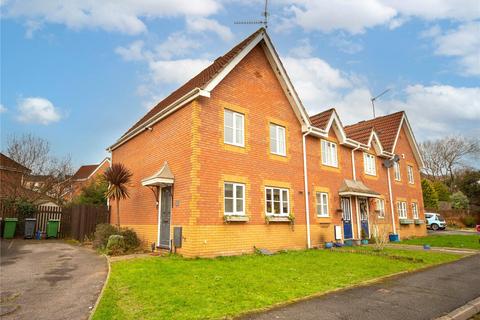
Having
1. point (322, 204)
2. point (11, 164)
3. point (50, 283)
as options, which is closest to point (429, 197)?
point (322, 204)

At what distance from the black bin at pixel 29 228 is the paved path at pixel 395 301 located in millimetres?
17525

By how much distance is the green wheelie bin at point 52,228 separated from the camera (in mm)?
18719

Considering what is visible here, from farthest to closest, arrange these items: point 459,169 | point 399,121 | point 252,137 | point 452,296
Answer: point 459,169
point 399,121
point 252,137
point 452,296

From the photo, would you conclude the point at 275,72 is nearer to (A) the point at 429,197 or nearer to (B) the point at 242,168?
(B) the point at 242,168

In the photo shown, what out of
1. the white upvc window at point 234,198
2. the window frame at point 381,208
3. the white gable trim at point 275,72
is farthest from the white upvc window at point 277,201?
the window frame at point 381,208

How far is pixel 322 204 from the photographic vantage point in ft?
55.7

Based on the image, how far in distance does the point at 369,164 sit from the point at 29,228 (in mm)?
21504

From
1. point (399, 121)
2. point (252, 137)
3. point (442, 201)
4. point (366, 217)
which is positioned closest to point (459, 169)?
point (442, 201)

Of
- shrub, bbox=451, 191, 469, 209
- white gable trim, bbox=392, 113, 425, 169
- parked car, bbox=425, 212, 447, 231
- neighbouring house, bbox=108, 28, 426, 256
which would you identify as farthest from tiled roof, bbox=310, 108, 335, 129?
shrub, bbox=451, 191, 469, 209

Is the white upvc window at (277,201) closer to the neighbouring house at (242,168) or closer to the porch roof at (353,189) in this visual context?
the neighbouring house at (242,168)

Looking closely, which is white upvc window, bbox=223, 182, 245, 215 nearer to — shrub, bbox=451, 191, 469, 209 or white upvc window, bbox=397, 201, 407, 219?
white upvc window, bbox=397, 201, 407, 219

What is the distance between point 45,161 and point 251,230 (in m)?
21.8

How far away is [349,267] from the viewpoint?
33.5 feet

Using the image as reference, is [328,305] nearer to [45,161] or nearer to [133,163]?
[133,163]
